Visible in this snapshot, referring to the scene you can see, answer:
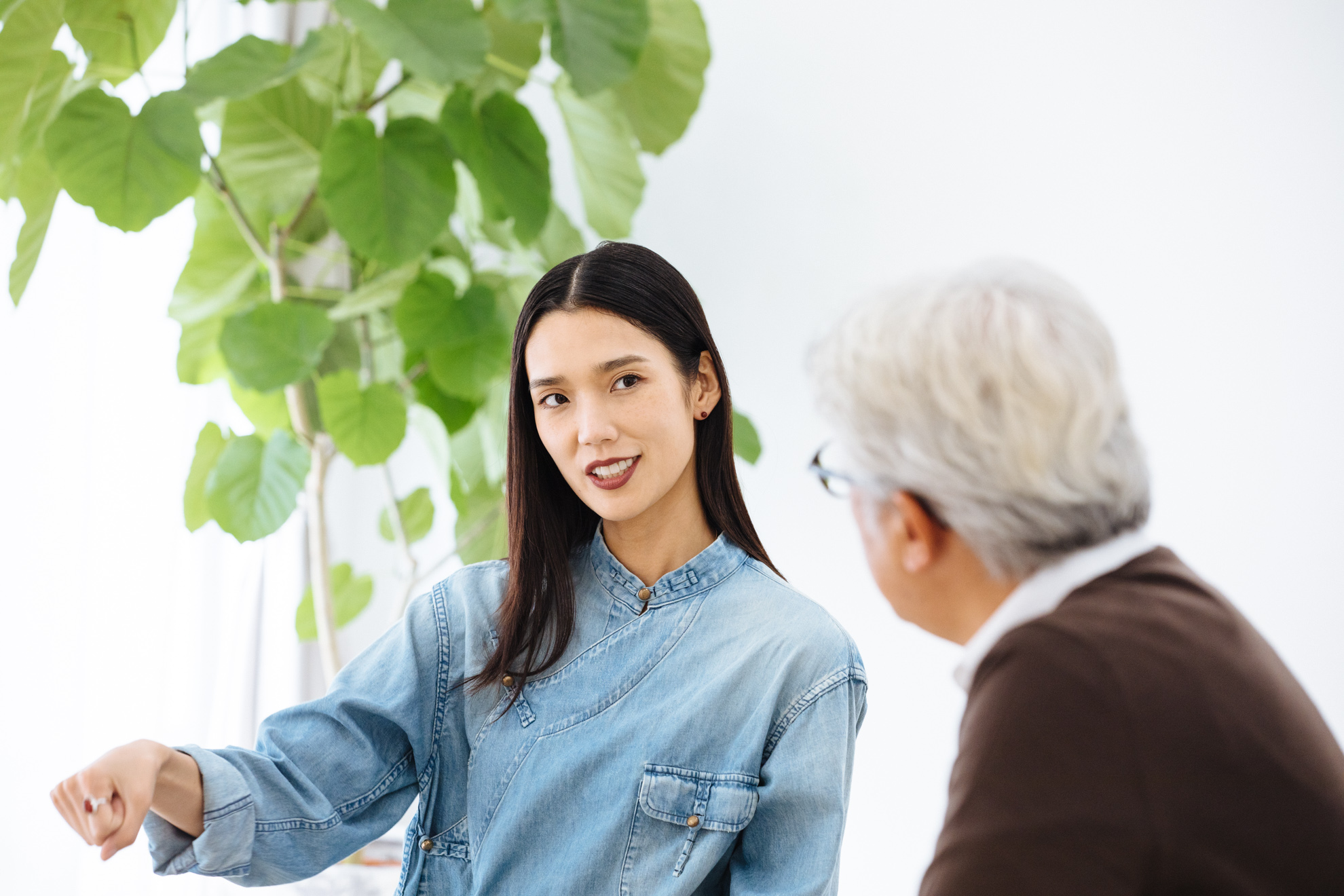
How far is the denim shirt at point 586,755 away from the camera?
41.8 inches

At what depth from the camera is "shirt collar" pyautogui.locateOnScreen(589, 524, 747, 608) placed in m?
1.20

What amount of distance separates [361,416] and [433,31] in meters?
0.63

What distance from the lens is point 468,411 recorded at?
1.99 metres

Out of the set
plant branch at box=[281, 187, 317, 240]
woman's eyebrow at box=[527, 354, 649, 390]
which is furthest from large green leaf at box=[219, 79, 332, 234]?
woman's eyebrow at box=[527, 354, 649, 390]

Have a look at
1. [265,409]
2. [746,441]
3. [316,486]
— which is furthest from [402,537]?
[746,441]

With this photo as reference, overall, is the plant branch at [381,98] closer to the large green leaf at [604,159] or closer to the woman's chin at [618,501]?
the large green leaf at [604,159]

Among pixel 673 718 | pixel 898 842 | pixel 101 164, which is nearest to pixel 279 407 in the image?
pixel 101 164

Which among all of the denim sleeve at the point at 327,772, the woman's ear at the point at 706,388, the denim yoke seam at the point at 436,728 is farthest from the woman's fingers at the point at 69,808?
the woman's ear at the point at 706,388

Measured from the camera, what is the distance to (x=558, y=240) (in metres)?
2.00

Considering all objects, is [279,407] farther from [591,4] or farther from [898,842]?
[898,842]

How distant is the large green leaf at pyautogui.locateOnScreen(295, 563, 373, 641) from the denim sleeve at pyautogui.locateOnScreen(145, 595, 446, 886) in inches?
37.6

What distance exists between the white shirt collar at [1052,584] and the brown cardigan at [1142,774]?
0.05m

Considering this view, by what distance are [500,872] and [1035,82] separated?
6.05ft

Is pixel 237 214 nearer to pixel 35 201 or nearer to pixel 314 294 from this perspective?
pixel 314 294
